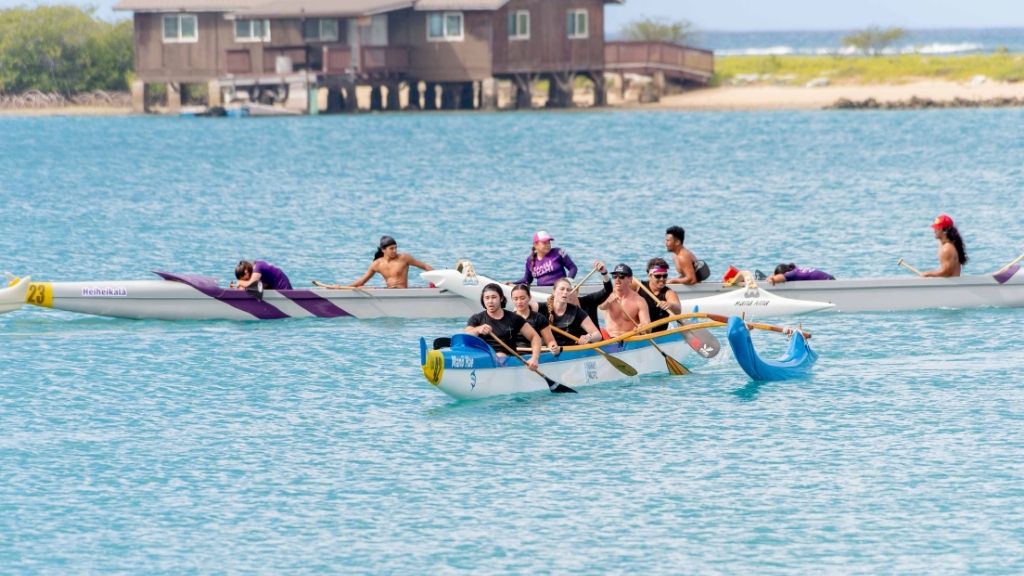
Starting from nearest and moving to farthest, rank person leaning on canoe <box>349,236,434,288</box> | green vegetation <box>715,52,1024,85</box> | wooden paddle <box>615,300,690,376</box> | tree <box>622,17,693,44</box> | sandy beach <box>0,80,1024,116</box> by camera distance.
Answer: wooden paddle <box>615,300,690,376</box>, person leaning on canoe <box>349,236,434,288</box>, sandy beach <box>0,80,1024,116</box>, green vegetation <box>715,52,1024,85</box>, tree <box>622,17,693,44</box>

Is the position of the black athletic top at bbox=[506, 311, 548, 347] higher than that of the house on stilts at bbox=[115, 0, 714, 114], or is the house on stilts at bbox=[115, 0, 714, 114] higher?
the house on stilts at bbox=[115, 0, 714, 114]

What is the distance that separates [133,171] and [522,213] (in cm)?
2423

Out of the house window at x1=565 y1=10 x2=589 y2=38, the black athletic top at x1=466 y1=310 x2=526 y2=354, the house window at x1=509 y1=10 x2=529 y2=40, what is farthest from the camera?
the house window at x1=565 y1=10 x2=589 y2=38

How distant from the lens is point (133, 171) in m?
69.6

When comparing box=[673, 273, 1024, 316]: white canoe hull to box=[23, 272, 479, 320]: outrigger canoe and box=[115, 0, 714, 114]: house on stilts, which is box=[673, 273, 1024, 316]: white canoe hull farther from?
box=[115, 0, 714, 114]: house on stilts

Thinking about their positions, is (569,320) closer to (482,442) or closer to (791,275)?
(482,442)

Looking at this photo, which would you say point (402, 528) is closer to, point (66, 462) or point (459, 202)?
point (66, 462)

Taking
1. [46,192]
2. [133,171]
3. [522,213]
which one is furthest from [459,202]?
[133,171]

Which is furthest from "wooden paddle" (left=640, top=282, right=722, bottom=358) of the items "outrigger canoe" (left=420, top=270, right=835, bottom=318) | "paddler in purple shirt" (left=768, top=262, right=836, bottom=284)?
"paddler in purple shirt" (left=768, top=262, right=836, bottom=284)

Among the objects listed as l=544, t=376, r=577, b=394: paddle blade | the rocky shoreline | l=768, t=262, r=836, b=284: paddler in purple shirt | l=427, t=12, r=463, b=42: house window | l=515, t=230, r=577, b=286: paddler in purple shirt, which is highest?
l=427, t=12, r=463, b=42: house window

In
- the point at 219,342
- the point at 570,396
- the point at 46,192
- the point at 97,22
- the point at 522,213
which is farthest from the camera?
the point at 97,22

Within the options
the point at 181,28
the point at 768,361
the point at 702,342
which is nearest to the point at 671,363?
the point at 702,342

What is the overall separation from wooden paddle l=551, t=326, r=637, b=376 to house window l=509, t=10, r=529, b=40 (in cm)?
6272

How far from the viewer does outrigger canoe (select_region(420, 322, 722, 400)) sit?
21844 mm
